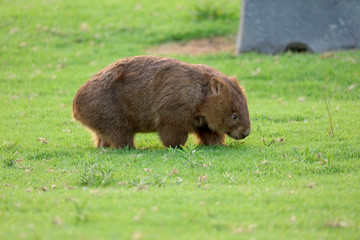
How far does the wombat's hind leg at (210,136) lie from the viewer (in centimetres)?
799

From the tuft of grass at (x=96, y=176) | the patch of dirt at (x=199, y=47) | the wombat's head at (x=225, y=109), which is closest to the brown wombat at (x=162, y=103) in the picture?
the wombat's head at (x=225, y=109)

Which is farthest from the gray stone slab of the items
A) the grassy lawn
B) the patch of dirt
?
the patch of dirt

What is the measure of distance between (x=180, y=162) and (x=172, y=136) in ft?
3.15

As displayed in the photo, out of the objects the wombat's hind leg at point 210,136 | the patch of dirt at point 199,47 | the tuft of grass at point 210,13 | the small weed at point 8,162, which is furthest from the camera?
the tuft of grass at point 210,13

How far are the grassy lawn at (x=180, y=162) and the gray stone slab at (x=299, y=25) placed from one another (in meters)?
0.55

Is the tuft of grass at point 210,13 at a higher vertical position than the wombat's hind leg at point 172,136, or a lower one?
higher

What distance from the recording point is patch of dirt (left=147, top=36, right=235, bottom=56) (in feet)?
46.0

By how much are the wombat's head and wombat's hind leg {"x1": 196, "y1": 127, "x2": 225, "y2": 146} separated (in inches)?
14.5

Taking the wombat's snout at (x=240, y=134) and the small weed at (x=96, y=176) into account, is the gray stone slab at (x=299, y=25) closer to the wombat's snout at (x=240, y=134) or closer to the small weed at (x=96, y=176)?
the wombat's snout at (x=240, y=134)

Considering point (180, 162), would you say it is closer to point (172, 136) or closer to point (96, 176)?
point (172, 136)

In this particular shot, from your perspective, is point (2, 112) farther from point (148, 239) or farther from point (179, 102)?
point (148, 239)

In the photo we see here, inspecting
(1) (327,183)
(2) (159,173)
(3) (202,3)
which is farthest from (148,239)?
(3) (202,3)

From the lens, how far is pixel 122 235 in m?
4.12

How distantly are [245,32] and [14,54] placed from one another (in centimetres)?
640
